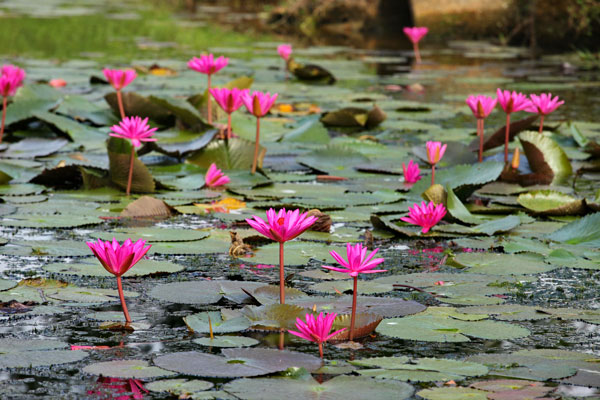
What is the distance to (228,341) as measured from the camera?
185 cm

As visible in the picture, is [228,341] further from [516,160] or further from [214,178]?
[516,160]

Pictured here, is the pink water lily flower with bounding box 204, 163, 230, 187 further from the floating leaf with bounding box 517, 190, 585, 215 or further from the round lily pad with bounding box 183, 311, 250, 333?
the round lily pad with bounding box 183, 311, 250, 333

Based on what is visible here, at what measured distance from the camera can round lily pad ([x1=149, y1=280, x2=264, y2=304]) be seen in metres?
2.14

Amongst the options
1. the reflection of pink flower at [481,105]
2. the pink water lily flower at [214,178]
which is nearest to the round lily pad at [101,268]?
the pink water lily flower at [214,178]

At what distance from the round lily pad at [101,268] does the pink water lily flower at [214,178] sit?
96 cm

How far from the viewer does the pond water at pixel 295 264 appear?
168 cm

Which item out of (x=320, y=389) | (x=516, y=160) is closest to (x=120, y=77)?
(x=516, y=160)

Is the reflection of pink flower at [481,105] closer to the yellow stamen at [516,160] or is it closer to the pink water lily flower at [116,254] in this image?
the yellow stamen at [516,160]

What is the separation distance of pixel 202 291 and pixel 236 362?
0.49 metres

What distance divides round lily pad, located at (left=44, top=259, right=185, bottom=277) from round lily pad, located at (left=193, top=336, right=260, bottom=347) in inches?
20.9

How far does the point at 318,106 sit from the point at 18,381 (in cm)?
419

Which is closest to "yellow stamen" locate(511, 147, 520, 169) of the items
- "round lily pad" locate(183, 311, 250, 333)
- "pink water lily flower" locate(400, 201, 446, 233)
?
"pink water lily flower" locate(400, 201, 446, 233)

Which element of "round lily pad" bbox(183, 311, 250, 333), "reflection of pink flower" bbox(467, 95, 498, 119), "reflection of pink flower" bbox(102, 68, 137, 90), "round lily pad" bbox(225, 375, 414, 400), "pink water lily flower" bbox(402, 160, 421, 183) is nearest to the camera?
"round lily pad" bbox(225, 375, 414, 400)

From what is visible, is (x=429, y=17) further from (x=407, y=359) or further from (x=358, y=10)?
(x=407, y=359)
